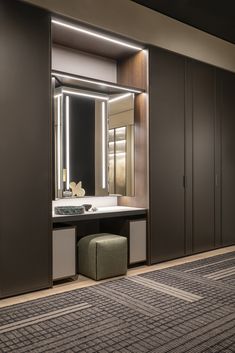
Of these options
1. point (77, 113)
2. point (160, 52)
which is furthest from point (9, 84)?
point (160, 52)

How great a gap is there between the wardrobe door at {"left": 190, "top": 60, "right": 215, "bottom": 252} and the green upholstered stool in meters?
1.45

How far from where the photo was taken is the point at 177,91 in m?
4.70

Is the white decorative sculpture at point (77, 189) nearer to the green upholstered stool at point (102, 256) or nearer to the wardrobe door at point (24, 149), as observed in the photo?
the green upholstered stool at point (102, 256)

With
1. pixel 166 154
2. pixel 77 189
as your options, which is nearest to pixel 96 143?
pixel 77 189

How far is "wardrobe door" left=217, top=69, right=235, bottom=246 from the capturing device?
5.39m

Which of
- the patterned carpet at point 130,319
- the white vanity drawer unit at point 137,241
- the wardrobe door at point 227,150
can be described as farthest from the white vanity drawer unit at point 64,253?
the wardrobe door at point 227,150

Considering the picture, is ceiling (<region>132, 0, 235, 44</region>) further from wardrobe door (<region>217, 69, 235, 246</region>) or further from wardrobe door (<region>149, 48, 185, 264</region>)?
wardrobe door (<region>217, 69, 235, 246</region>)

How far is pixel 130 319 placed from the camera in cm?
275

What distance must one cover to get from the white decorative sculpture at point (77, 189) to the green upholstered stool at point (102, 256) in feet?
1.92

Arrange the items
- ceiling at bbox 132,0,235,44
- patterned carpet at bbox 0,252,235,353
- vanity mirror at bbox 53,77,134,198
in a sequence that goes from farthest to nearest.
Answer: ceiling at bbox 132,0,235,44 < vanity mirror at bbox 53,77,134,198 < patterned carpet at bbox 0,252,235,353

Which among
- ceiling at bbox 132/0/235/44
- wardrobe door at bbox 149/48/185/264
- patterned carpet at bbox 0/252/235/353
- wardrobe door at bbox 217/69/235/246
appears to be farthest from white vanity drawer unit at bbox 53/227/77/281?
ceiling at bbox 132/0/235/44

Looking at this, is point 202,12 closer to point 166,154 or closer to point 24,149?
point 166,154

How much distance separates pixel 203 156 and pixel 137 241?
66.6 inches

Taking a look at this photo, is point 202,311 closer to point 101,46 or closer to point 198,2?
point 101,46
